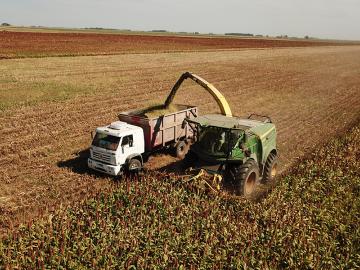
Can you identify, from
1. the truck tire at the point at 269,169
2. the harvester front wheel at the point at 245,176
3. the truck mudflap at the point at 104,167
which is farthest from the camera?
the truck tire at the point at 269,169

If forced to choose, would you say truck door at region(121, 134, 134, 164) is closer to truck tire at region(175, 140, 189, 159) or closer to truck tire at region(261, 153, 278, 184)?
truck tire at region(175, 140, 189, 159)

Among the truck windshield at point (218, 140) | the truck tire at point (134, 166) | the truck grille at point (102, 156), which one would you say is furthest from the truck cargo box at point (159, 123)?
the truck grille at point (102, 156)

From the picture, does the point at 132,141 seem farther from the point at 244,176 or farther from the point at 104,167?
the point at 244,176

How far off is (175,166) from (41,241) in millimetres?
6944

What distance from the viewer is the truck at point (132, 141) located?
42.7 feet

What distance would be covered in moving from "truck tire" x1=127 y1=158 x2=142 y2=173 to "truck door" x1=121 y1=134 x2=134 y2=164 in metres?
0.26

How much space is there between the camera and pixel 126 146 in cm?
1313

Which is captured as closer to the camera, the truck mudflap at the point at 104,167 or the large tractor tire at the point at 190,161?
the large tractor tire at the point at 190,161

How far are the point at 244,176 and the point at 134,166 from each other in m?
4.21

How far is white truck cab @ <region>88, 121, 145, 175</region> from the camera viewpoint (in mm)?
12922

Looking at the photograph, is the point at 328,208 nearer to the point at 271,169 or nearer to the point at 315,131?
the point at 271,169

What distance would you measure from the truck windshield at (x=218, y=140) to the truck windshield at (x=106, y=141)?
10.3 feet

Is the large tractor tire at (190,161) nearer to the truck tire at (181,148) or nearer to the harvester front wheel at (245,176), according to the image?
the harvester front wheel at (245,176)

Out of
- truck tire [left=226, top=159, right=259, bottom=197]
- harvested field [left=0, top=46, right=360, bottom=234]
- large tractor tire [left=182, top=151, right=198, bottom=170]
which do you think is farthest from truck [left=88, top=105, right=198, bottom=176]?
truck tire [left=226, top=159, right=259, bottom=197]
